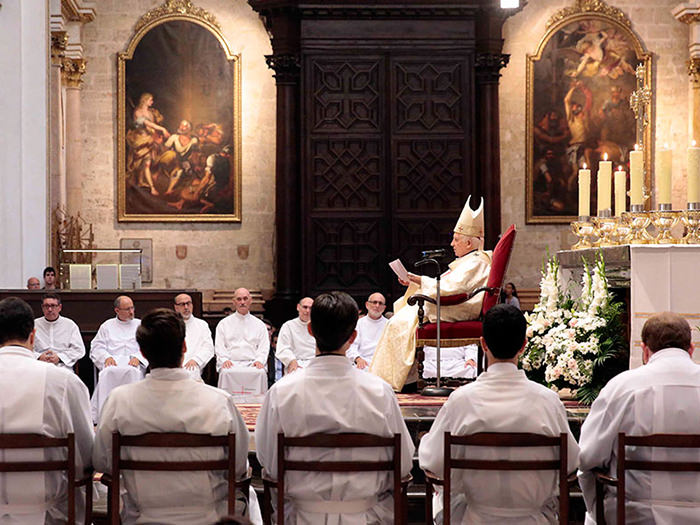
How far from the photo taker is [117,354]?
37.7 ft

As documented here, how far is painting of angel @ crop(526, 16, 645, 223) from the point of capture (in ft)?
52.2

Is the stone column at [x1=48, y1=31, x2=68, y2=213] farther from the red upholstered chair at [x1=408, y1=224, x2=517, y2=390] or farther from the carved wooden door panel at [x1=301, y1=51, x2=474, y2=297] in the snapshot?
the red upholstered chair at [x1=408, y1=224, x2=517, y2=390]

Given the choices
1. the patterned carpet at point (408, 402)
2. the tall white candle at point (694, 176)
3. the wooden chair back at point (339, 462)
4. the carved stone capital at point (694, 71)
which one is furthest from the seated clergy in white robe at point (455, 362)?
the carved stone capital at point (694, 71)

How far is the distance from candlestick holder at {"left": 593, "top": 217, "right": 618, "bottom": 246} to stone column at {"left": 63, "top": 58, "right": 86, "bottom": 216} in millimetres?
10827

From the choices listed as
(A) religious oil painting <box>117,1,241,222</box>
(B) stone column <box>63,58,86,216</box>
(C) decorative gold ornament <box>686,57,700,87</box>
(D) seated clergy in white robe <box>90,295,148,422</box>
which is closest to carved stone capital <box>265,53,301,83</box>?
(A) religious oil painting <box>117,1,241,222</box>

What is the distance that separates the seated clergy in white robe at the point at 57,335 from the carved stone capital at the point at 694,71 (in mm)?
10728

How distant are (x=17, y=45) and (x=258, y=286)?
5638 mm

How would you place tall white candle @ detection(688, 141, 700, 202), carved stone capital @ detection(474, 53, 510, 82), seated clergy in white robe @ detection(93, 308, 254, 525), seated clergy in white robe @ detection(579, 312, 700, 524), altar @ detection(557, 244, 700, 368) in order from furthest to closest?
carved stone capital @ detection(474, 53, 510, 82) → tall white candle @ detection(688, 141, 700, 202) → altar @ detection(557, 244, 700, 368) → seated clergy in white robe @ detection(579, 312, 700, 524) → seated clergy in white robe @ detection(93, 308, 254, 525)

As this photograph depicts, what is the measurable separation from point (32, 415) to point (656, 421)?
2.65 meters

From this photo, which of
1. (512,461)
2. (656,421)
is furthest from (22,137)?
(656,421)

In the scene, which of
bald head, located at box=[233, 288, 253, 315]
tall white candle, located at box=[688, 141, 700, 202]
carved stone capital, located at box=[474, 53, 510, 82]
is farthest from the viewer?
carved stone capital, located at box=[474, 53, 510, 82]

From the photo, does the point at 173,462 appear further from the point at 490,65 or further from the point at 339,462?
the point at 490,65

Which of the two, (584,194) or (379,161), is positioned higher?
(379,161)

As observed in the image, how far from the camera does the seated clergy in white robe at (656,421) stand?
4.07 m
